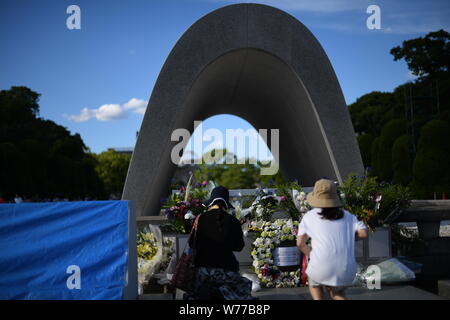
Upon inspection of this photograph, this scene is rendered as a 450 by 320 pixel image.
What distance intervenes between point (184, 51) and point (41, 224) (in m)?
6.66

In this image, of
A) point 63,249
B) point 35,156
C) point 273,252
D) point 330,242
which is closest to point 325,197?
point 330,242

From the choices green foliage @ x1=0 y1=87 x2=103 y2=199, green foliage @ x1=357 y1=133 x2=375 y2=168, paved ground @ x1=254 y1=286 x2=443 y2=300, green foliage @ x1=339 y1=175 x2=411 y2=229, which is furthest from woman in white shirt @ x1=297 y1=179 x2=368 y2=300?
green foliage @ x1=357 y1=133 x2=375 y2=168

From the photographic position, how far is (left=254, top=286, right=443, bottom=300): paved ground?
6.38 m

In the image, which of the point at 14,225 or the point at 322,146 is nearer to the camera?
the point at 14,225

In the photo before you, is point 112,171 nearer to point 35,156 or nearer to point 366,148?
point 35,156

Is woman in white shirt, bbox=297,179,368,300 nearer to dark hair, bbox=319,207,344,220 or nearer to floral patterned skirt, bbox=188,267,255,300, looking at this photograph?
dark hair, bbox=319,207,344,220

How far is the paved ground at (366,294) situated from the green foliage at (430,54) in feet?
114

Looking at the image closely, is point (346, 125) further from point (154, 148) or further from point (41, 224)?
point (41, 224)

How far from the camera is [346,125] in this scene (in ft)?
37.4

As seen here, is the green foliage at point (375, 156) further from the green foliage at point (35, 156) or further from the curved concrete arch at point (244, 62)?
the green foliage at point (35, 156)

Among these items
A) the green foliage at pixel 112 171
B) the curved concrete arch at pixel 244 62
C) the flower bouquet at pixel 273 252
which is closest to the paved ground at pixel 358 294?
the flower bouquet at pixel 273 252

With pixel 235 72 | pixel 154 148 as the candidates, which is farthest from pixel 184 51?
pixel 235 72

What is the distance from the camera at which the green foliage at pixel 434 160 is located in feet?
77.3

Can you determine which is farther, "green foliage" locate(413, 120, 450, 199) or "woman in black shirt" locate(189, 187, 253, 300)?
"green foliage" locate(413, 120, 450, 199)
